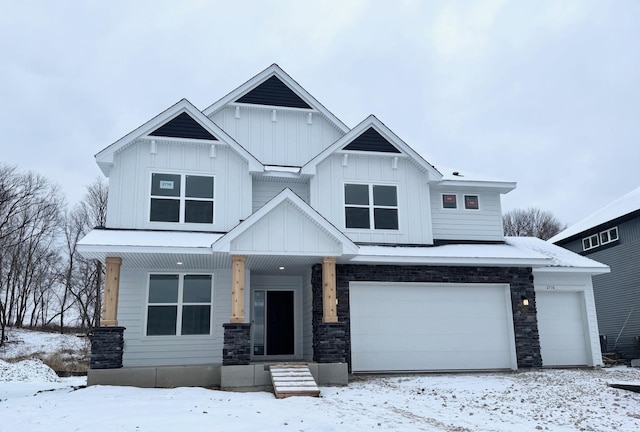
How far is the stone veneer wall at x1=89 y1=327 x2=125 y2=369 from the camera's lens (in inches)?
416

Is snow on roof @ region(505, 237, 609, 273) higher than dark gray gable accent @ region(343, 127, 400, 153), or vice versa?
dark gray gable accent @ region(343, 127, 400, 153)

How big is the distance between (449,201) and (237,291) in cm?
719

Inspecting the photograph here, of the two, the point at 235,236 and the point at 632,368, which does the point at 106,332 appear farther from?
the point at 632,368

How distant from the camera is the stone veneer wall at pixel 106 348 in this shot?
10.6 metres

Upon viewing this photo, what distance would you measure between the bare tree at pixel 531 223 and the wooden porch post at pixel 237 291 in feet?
127

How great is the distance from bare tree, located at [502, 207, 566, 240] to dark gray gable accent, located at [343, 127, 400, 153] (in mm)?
34243

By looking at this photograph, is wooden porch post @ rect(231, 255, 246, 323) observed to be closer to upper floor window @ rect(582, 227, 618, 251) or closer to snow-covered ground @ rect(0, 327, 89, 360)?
upper floor window @ rect(582, 227, 618, 251)

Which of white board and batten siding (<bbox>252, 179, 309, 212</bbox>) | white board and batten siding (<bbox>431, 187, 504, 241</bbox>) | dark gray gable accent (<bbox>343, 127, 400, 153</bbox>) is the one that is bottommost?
white board and batten siding (<bbox>431, 187, 504, 241</bbox>)

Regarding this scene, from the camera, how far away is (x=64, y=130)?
178 feet

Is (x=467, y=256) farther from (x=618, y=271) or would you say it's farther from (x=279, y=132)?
(x=618, y=271)

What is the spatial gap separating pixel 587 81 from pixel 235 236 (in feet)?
124

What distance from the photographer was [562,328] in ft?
47.2

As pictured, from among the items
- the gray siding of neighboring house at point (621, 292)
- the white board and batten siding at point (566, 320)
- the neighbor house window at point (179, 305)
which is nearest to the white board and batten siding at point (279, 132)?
the neighbor house window at point (179, 305)

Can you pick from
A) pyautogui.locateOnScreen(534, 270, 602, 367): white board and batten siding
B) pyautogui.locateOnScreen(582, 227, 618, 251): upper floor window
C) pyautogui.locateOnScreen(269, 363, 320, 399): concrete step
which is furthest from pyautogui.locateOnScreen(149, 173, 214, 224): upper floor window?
pyautogui.locateOnScreen(582, 227, 618, 251): upper floor window
